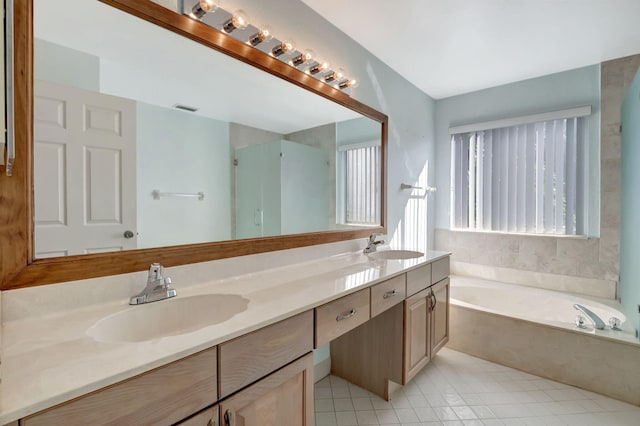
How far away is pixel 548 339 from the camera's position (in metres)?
2.04

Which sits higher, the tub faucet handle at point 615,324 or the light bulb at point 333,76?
the light bulb at point 333,76

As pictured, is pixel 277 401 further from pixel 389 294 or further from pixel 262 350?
pixel 389 294

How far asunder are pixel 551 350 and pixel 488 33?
7.32 ft

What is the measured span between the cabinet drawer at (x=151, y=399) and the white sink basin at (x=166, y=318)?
0.85ft

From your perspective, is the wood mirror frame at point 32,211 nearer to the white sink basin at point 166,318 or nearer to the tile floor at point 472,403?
the white sink basin at point 166,318

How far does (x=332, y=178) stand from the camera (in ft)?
6.73

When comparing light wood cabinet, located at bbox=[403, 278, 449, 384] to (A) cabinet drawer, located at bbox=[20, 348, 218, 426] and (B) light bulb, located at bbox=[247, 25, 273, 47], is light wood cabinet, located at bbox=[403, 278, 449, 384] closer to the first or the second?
(A) cabinet drawer, located at bbox=[20, 348, 218, 426]

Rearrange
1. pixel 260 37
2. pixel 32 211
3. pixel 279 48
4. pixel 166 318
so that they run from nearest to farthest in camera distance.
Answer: pixel 32 211, pixel 166 318, pixel 260 37, pixel 279 48

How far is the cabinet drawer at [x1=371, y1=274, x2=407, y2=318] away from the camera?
1.42m

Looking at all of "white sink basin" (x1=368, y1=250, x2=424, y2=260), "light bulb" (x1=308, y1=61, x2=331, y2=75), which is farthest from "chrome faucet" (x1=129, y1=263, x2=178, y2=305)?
"white sink basin" (x1=368, y1=250, x2=424, y2=260)

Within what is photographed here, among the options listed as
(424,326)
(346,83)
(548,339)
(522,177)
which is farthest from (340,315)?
(522,177)

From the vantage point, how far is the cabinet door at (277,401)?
2.77 ft

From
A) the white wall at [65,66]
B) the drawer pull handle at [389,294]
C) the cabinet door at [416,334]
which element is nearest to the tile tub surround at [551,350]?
the cabinet door at [416,334]

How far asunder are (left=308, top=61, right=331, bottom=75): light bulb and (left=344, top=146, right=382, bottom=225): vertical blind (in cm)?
57
